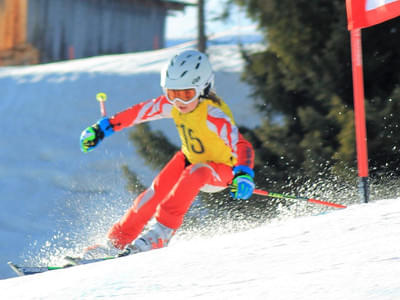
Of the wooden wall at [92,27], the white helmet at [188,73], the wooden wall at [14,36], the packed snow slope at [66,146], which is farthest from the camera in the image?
the wooden wall at [92,27]

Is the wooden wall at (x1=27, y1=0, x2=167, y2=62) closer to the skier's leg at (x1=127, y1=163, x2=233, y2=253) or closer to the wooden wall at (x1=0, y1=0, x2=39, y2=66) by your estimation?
the wooden wall at (x1=0, y1=0, x2=39, y2=66)

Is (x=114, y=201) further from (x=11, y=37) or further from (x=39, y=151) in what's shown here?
(x=11, y=37)

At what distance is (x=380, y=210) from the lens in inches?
144

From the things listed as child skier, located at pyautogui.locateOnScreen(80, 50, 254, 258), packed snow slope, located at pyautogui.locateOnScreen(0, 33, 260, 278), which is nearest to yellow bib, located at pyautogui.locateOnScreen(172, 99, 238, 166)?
child skier, located at pyautogui.locateOnScreen(80, 50, 254, 258)

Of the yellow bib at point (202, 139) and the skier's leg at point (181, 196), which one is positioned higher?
the yellow bib at point (202, 139)

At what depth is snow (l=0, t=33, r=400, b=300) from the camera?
2.67m

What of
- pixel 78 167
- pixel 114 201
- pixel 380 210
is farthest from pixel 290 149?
pixel 78 167

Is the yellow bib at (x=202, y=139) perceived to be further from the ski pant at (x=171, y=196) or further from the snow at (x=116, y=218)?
the snow at (x=116, y=218)

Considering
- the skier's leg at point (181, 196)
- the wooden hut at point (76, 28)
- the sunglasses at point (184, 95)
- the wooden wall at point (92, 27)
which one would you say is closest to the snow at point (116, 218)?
the skier's leg at point (181, 196)

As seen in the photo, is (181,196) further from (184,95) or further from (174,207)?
(184,95)

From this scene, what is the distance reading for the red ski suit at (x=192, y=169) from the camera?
450 cm

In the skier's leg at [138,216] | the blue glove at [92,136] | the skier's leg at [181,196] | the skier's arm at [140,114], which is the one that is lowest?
the skier's leg at [138,216]

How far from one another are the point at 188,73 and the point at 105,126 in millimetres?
889

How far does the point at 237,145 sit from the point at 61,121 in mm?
8699
